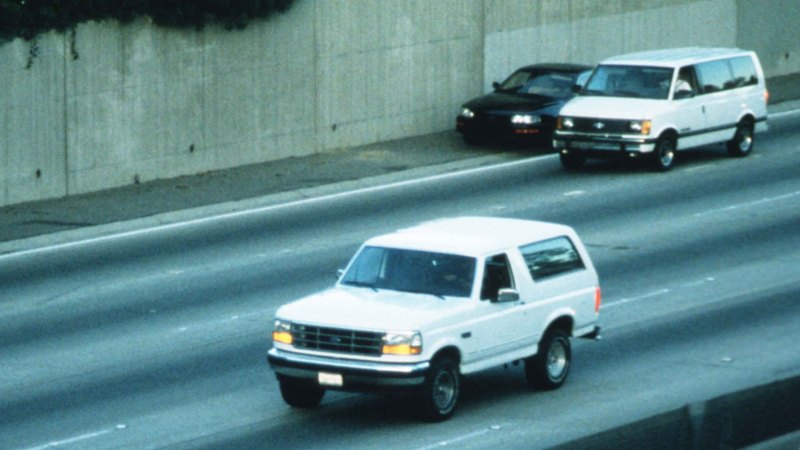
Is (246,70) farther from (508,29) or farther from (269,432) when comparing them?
(269,432)

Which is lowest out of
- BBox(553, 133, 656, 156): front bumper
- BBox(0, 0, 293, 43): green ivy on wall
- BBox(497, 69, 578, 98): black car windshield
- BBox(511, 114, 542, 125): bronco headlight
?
BBox(553, 133, 656, 156): front bumper

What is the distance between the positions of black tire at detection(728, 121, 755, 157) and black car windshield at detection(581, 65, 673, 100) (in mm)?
2058

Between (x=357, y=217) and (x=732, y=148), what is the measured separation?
26.9ft

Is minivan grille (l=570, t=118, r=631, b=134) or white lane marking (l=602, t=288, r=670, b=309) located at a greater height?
minivan grille (l=570, t=118, r=631, b=134)

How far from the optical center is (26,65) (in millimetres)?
28031

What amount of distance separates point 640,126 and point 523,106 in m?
4.04

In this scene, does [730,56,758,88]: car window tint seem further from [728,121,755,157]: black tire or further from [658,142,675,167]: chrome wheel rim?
[658,142,675,167]: chrome wheel rim

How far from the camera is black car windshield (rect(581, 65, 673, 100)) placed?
2984 centimetres

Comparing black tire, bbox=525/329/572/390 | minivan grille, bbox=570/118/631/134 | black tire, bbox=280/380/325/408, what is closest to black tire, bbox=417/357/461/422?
black tire, bbox=280/380/325/408

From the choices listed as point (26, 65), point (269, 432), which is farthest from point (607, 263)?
point (26, 65)

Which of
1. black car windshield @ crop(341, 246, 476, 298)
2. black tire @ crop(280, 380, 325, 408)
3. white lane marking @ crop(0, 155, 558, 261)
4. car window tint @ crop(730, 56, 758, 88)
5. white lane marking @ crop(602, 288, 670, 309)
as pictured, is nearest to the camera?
black tire @ crop(280, 380, 325, 408)

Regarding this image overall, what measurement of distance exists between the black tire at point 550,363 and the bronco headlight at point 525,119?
15594mm

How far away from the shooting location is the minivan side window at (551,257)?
54.0 ft

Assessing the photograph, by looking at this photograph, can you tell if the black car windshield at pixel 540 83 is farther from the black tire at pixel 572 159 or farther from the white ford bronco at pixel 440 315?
the white ford bronco at pixel 440 315
